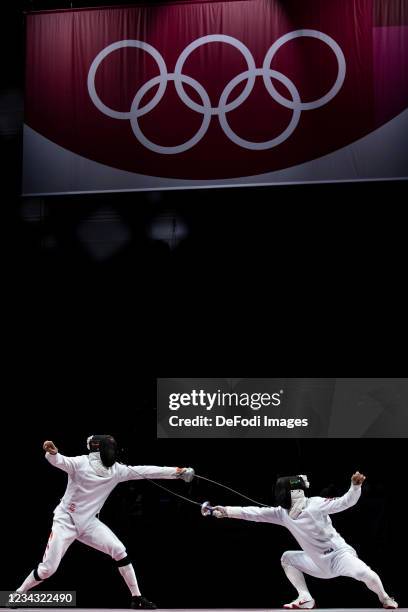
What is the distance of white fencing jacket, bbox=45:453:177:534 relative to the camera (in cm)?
629

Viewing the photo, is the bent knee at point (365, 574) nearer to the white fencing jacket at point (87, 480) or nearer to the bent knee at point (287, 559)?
the bent knee at point (287, 559)

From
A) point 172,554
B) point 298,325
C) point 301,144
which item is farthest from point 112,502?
point 301,144

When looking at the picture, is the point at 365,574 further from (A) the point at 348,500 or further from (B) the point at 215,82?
(B) the point at 215,82

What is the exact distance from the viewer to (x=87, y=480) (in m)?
6.36

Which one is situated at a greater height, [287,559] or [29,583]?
[287,559]

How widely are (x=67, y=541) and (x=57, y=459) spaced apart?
2.02ft

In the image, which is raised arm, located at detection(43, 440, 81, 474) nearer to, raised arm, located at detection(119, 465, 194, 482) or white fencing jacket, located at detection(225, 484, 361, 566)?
raised arm, located at detection(119, 465, 194, 482)

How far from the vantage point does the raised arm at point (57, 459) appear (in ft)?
20.5

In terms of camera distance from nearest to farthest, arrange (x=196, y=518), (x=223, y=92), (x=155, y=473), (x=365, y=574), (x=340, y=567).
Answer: (x=365, y=574) → (x=340, y=567) → (x=155, y=473) → (x=223, y=92) → (x=196, y=518)

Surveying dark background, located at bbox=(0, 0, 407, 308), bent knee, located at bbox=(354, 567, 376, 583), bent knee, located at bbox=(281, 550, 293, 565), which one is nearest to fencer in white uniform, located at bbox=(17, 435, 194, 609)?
bent knee, located at bbox=(281, 550, 293, 565)

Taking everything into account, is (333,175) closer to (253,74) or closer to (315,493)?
(253,74)

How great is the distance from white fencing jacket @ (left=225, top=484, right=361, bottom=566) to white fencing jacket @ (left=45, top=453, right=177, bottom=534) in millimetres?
708

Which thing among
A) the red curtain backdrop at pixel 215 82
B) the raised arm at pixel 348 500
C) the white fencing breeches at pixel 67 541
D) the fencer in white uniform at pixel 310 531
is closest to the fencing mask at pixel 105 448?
the white fencing breeches at pixel 67 541

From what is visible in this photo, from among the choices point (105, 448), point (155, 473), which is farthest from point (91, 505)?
point (155, 473)
